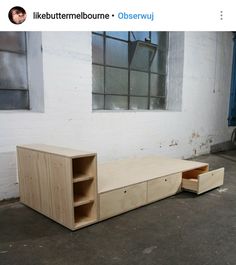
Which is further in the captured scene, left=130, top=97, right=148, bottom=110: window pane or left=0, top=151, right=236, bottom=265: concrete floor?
left=130, top=97, right=148, bottom=110: window pane

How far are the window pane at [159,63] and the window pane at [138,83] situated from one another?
0.31 m

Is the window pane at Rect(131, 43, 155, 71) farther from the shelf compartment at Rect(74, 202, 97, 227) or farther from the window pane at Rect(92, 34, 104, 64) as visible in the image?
the shelf compartment at Rect(74, 202, 97, 227)

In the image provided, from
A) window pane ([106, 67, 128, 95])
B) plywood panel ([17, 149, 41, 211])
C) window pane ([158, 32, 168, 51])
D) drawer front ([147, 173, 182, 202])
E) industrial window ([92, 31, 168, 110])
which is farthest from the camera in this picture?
window pane ([158, 32, 168, 51])

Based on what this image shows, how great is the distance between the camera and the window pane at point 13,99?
2.49 metres

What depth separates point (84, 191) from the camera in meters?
1.93

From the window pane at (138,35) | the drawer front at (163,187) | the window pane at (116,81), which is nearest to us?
the drawer front at (163,187)

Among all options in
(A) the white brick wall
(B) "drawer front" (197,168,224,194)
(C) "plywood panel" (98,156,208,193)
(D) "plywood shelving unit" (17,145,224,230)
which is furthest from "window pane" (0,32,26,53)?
(B) "drawer front" (197,168,224,194)

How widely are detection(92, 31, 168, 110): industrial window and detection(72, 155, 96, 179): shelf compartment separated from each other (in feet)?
4.73

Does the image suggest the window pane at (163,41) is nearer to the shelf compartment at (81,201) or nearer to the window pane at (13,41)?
the window pane at (13,41)

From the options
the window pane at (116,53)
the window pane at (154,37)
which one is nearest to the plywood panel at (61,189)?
the window pane at (116,53)

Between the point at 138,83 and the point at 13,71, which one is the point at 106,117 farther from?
the point at 13,71
